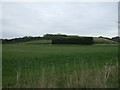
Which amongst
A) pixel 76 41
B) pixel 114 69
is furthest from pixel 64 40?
pixel 114 69

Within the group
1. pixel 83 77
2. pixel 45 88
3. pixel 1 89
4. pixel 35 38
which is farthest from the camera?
pixel 35 38

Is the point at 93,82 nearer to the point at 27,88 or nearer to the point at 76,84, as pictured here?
the point at 76,84

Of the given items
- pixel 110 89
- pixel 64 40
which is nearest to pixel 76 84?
pixel 110 89

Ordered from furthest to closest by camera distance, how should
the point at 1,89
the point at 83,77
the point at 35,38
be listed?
the point at 35,38, the point at 83,77, the point at 1,89

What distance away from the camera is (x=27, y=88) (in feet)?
25.8

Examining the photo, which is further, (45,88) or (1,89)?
(1,89)

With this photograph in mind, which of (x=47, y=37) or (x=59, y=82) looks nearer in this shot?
(x=59, y=82)

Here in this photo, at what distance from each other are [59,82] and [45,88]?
1.48 metres

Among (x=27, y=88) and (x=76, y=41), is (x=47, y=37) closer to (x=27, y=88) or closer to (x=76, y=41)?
(x=76, y=41)

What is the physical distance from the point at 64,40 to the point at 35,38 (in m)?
20.6

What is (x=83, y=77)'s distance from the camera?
8945 mm

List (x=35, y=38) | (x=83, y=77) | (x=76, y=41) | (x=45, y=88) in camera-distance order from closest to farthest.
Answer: (x=45, y=88)
(x=83, y=77)
(x=76, y=41)
(x=35, y=38)

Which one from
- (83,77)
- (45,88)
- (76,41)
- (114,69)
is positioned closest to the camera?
(45,88)

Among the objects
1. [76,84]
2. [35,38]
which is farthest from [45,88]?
[35,38]
